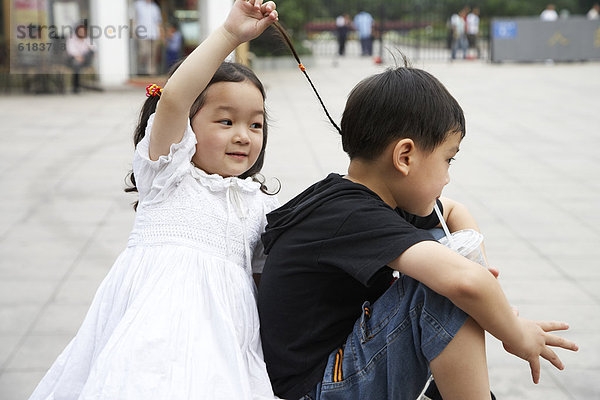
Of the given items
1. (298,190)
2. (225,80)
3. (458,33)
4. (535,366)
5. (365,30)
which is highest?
(365,30)

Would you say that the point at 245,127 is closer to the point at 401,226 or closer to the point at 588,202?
the point at 401,226

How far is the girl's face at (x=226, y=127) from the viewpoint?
2.06 m

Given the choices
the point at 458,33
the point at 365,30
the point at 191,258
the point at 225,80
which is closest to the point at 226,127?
the point at 225,80

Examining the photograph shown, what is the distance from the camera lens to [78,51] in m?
12.2

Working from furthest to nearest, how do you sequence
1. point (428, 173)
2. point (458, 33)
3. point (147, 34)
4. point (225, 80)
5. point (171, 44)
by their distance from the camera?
point (458, 33) < point (171, 44) < point (147, 34) < point (225, 80) < point (428, 173)

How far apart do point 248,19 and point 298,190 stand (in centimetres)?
388

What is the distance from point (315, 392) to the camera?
193 cm

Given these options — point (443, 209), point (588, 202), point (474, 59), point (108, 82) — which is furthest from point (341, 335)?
point (474, 59)

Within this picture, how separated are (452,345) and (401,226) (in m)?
0.30

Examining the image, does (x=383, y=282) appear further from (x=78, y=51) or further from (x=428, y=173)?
(x=78, y=51)

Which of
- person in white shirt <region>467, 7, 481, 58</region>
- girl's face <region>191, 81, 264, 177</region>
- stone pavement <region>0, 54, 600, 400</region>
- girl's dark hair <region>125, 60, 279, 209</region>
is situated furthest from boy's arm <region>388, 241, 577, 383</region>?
person in white shirt <region>467, 7, 481, 58</region>

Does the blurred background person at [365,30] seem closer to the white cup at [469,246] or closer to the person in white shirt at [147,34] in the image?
the person in white shirt at [147,34]

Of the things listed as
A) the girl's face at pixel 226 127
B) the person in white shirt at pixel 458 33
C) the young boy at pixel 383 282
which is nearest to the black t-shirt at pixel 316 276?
the young boy at pixel 383 282

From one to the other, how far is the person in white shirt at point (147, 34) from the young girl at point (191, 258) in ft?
37.4
